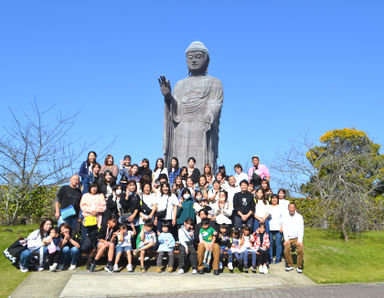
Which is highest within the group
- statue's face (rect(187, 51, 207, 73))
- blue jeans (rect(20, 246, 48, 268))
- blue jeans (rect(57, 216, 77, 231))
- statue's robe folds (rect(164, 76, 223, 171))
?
statue's face (rect(187, 51, 207, 73))

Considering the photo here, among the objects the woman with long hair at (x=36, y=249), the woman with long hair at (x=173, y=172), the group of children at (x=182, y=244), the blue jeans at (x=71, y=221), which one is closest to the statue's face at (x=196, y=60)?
the woman with long hair at (x=173, y=172)

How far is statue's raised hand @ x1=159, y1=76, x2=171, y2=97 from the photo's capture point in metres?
11.8

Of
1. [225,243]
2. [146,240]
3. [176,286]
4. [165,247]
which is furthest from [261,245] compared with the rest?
[146,240]

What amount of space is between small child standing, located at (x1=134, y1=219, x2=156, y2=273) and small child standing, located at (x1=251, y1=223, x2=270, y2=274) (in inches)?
76.4

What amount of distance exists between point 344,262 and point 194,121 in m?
6.31

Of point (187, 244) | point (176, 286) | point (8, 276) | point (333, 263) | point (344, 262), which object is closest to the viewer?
point (176, 286)

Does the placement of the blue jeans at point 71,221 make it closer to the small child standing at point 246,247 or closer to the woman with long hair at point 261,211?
the small child standing at point 246,247

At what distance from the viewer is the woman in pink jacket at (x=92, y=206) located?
739 centimetres

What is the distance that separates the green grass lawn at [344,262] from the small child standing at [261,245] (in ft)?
2.99

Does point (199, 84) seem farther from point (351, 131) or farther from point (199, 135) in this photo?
point (351, 131)

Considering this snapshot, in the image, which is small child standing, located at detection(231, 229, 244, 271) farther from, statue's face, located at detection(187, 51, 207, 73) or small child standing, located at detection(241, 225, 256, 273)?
statue's face, located at detection(187, 51, 207, 73)

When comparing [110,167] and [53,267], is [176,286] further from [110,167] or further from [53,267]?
[110,167]

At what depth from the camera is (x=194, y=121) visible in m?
12.9

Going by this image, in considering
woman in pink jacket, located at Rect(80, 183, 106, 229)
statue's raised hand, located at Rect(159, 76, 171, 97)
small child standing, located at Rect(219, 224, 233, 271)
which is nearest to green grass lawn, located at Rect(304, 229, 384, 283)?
small child standing, located at Rect(219, 224, 233, 271)
